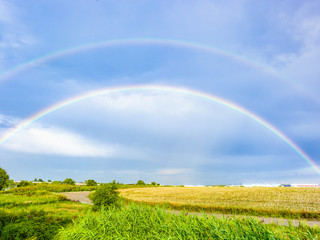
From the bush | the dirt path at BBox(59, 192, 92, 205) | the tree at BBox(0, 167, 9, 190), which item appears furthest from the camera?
the tree at BBox(0, 167, 9, 190)

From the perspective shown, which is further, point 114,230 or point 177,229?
point 114,230

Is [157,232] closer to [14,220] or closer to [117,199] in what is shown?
[14,220]

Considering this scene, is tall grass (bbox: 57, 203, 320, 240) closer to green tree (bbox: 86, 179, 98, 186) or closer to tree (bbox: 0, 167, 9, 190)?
tree (bbox: 0, 167, 9, 190)

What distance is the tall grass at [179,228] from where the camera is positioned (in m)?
4.48

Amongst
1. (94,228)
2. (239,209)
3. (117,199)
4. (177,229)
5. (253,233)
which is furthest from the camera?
(117,199)

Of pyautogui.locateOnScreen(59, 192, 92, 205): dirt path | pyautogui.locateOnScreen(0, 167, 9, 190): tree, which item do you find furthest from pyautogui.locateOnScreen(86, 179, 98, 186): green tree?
pyautogui.locateOnScreen(59, 192, 92, 205): dirt path

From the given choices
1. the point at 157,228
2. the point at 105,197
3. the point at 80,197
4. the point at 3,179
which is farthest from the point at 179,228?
the point at 3,179

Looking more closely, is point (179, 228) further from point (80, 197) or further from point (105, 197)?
point (80, 197)

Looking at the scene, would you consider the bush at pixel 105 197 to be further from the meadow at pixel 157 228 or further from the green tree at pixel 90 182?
the green tree at pixel 90 182

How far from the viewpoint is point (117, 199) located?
19.2 meters

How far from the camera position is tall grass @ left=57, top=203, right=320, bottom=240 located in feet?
14.7

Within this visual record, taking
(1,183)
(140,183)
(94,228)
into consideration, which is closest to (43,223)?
(94,228)

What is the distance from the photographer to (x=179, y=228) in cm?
510

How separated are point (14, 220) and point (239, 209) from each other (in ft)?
48.4
